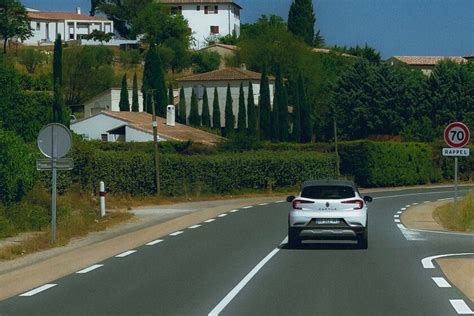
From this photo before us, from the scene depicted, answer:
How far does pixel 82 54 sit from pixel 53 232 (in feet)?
331

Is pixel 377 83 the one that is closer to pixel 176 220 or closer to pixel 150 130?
pixel 150 130

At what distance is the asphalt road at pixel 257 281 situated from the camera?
1293 cm

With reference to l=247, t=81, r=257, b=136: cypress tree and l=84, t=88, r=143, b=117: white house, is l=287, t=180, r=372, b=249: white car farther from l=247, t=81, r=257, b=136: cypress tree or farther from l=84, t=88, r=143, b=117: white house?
l=84, t=88, r=143, b=117: white house

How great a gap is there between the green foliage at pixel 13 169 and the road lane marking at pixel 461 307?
18.2 m

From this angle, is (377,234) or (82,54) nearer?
(377,234)

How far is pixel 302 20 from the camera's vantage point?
14688 centimetres

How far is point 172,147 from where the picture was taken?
72938 millimetres

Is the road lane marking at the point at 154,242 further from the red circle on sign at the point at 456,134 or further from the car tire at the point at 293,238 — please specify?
the red circle on sign at the point at 456,134

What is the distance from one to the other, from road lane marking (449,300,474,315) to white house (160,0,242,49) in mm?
160839

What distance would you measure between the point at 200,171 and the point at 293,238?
3161 cm

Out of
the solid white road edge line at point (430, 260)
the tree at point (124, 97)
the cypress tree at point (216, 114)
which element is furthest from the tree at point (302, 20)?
the solid white road edge line at point (430, 260)

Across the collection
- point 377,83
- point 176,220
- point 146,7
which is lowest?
point 176,220

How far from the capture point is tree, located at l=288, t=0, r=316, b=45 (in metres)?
146

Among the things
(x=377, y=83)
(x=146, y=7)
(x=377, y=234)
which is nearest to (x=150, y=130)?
(x=377, y=83)
